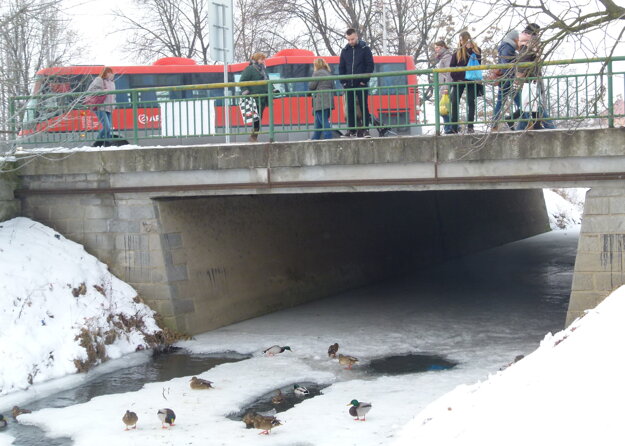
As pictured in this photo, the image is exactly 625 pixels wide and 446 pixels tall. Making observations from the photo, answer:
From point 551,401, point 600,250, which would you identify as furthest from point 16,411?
point 600,250

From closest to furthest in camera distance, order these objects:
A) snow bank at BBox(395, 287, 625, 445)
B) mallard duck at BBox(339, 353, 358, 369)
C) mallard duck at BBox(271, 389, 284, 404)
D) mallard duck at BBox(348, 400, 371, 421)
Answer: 1. snow bank at BBox(395, 287, 625, 445)
2. mallard duck at BBox(348, 400, 371, 421)
3. mallard duck at BBox(271, 389, 284, 404)
4. mallard duck at BBox(339, 353, 358, 369)

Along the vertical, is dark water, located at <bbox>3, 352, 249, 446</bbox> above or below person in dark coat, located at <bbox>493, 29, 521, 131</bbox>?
below

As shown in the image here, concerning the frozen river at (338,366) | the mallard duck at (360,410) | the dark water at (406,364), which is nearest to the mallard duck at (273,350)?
the frozen river at (338,366)

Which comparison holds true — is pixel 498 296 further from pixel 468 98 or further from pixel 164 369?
pixel 164 369

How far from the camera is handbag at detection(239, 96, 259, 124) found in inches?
589

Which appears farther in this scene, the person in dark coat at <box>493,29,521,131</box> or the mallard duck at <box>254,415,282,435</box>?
the person in dark coat at <box>493,29,521,131</box>

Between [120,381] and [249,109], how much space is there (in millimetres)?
5256

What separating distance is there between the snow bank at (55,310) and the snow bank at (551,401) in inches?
233

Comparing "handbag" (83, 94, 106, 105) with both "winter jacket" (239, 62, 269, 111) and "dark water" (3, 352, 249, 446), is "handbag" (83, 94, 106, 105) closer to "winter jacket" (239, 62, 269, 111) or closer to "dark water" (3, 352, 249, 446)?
"winter jacket" (239, 62, 269, 111)

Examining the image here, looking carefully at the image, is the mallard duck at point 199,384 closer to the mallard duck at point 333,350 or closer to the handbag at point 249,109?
the mallard duck at point 333,350

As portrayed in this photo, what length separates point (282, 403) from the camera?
36.2ft

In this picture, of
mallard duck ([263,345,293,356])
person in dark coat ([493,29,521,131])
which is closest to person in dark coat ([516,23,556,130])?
person in dark coat ([493,29,521,131])

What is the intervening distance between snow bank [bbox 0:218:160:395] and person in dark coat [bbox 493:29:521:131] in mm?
6667

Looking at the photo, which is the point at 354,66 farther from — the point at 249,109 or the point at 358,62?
the point at 249,109
